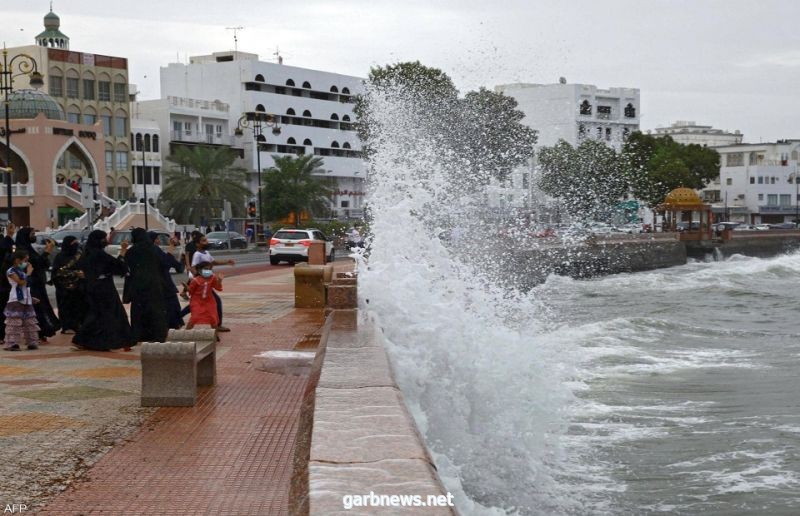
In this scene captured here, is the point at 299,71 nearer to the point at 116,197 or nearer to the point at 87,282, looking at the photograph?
the point at 116,197

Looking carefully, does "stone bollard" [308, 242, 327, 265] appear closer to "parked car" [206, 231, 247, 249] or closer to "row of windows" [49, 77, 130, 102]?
"parked car" [206, 231, 247, 249]

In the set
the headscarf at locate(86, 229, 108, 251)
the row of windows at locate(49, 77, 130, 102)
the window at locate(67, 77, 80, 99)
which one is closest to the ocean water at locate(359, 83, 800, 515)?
the headscarf at locate(86, 229, 108, 251)

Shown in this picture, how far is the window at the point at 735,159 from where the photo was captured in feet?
365

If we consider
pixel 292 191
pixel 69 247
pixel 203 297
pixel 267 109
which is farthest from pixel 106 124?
pixel 203 297

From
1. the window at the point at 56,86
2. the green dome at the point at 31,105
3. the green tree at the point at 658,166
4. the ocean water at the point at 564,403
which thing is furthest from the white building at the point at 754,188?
the ocean water at the point at 564,403

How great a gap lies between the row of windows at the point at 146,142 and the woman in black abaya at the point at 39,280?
55.3 m

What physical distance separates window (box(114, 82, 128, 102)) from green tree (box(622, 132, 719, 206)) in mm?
34407

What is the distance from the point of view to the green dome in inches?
2256

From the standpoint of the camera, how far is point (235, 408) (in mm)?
8852

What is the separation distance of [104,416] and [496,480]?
10.5ft

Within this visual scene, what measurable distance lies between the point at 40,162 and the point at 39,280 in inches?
1807

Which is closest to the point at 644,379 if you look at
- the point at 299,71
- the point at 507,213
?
the point at 507,213

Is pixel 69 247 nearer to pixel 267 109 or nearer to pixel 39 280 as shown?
pixel 39 280

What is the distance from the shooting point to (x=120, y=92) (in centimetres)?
6731
